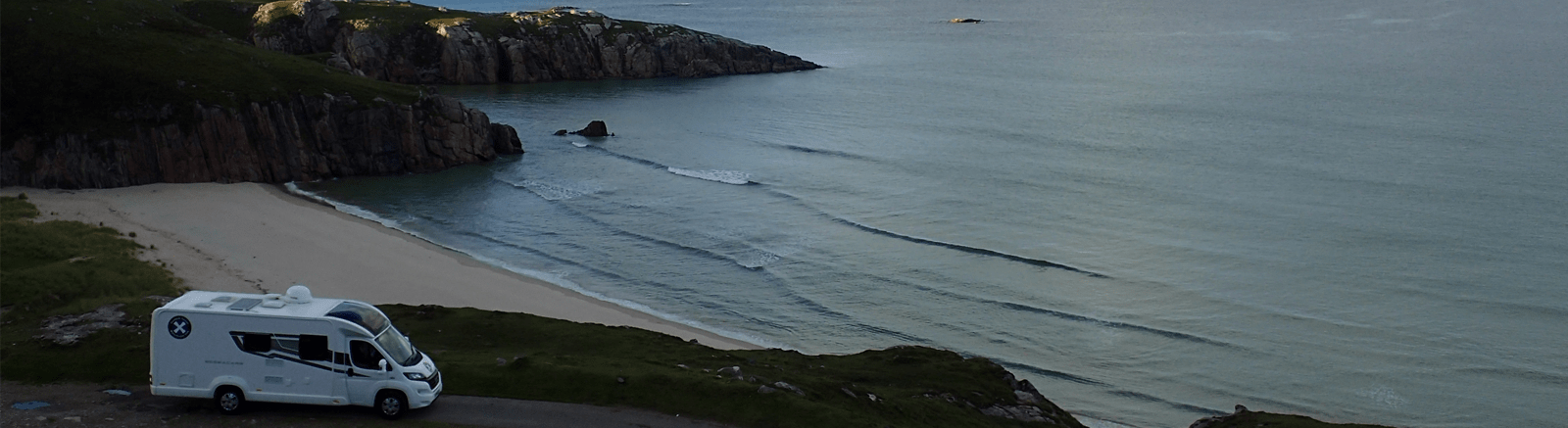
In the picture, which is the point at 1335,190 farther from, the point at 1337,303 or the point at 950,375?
the point at 950,375

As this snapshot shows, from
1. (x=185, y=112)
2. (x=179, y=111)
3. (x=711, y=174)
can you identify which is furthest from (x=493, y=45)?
(x=179, y=111)

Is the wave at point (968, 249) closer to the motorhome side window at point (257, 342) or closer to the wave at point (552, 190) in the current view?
the wave at point (552, 190)

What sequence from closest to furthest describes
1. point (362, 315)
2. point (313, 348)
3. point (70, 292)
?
point (313, 348) < point (362, 315) < point (70, 292)

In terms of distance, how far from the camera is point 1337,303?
52000mm

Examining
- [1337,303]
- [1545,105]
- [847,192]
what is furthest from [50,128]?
[1545,105]

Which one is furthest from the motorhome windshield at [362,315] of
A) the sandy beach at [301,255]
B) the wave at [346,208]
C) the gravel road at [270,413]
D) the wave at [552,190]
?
the wave at [552,190]

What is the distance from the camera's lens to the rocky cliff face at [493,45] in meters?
121

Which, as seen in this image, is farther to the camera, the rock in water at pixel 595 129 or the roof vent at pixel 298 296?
the rock in water at pixel 595 129

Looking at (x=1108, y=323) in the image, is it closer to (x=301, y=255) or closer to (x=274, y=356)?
(x=274, y=356)

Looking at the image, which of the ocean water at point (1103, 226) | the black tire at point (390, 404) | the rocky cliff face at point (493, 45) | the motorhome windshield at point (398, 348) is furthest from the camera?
the rocky cliff face at point (493, 45)

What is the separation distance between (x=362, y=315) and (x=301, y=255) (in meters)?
30.3

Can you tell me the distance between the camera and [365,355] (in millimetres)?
24656

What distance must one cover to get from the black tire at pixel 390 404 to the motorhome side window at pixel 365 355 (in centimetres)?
75

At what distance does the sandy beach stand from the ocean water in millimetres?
3113
